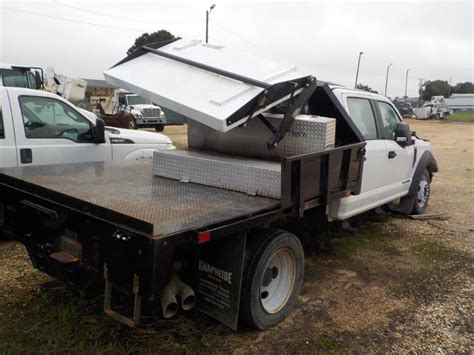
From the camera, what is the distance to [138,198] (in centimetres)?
332

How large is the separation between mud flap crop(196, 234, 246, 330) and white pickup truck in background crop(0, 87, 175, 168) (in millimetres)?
2911

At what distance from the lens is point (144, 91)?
4.02 metres

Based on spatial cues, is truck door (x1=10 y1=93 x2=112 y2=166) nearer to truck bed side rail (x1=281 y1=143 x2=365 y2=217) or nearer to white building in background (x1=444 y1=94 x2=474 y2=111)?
truck bed side rail (x1=281 y1=143 x2=365 y2=217)

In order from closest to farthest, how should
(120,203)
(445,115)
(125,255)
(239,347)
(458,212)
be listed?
(125,255) → (120,203) → (239,347) → (458,212) → (445,115)

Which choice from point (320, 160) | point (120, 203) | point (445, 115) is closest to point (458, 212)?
point (320, 160)

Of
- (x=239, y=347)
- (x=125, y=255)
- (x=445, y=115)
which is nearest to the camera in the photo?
(x=125, y=255)

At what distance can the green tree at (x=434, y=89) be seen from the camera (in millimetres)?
99312

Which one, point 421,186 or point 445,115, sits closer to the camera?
point 421,186

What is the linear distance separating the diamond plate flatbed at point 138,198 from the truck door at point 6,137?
888 millimetres

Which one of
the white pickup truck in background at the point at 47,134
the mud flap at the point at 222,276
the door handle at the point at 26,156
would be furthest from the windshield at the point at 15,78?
the mud flap at the point at 222,276

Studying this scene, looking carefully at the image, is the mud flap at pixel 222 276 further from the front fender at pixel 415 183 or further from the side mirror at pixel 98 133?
the front fender at pixel 415 183

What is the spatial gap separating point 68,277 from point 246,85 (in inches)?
82.3

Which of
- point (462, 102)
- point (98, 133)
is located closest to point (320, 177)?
point (98, 133)

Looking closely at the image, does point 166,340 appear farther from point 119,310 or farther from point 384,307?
point 384,307
